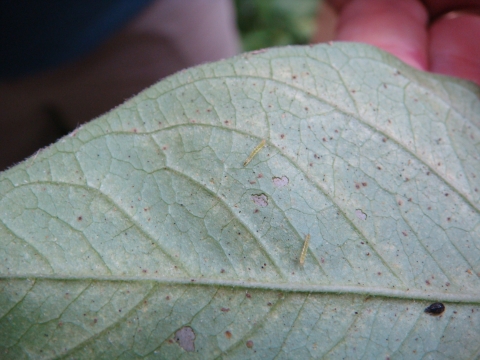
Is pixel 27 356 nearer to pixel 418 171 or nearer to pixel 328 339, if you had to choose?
pixel 328 339

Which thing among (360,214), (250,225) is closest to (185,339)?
(250,225)

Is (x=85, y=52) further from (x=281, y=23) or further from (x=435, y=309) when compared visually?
(x=435, y=309)

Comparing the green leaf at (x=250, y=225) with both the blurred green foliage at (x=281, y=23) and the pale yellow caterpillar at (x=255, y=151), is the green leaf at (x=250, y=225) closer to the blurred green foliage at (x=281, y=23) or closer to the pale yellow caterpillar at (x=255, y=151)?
the pale yellow caterpillar at (x=255, y=151)

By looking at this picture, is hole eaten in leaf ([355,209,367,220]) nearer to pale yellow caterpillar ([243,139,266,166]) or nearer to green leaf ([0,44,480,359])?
green leaf ([0,44,480,359])

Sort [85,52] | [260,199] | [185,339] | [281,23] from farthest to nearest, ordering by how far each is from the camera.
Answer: [281,23]
[85,52]
[260,199]
[185,339]

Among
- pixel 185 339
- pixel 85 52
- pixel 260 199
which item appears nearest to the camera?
pixel 185 339

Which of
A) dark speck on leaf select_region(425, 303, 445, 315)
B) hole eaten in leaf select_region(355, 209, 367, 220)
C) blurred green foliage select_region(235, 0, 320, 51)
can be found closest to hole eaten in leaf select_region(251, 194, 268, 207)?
hole eaten in leaf select_region(355, 209, 367, 220)

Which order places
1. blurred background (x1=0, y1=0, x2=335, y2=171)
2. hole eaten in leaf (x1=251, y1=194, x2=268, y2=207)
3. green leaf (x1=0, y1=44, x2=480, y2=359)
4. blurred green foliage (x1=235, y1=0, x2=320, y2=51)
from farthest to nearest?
1. blurred green foliage (x1=235, y1=0, x2=320, y2=51)
2. blurred background (x1=0, y1=0, x2=335, y2=171)
3. hole eaten in leaf (x1=251, y1=194, x2=268, y2=207)
4. green leaf (x1=0, y1=44, x2=480, y2=359)

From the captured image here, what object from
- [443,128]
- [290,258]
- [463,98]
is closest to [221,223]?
[290,258]
